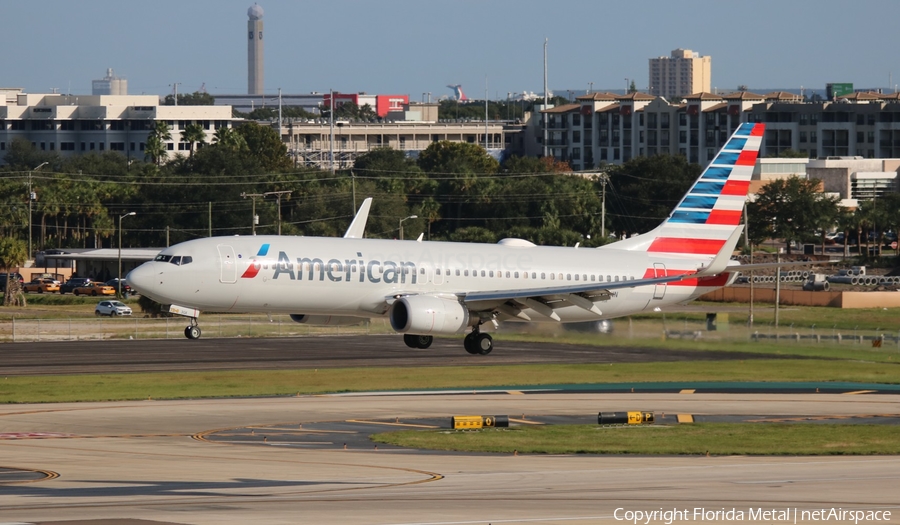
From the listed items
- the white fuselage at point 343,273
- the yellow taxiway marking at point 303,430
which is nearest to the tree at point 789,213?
the white fuselage at point 343,273

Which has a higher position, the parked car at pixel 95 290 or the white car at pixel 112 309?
the parked car at pixel 95 290

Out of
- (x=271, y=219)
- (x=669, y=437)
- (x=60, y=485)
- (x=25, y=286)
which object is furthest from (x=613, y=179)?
(x=60, y=485)

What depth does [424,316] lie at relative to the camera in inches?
2115

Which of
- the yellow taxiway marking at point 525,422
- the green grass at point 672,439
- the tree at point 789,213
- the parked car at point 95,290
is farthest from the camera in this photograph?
the tree at point 789,213

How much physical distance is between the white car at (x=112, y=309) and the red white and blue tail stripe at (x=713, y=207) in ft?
193

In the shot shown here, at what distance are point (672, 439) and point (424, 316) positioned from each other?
14826mm

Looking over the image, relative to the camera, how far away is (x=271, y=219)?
545 feet

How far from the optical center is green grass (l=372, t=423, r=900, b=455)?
3938 centimetres

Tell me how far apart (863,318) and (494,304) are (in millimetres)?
51326

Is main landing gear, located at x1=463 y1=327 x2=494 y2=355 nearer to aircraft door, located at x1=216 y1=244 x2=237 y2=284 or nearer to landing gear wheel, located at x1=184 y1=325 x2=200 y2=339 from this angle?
aircraft door, located at x1=216 y1=244 x2=237 y2=284

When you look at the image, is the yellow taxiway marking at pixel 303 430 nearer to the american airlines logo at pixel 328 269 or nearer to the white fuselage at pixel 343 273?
the white fuselage at pixel 343 273

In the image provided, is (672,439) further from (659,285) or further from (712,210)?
(712,210)

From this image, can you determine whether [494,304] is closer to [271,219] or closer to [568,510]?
[568,510]

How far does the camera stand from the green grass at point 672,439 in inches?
1550
